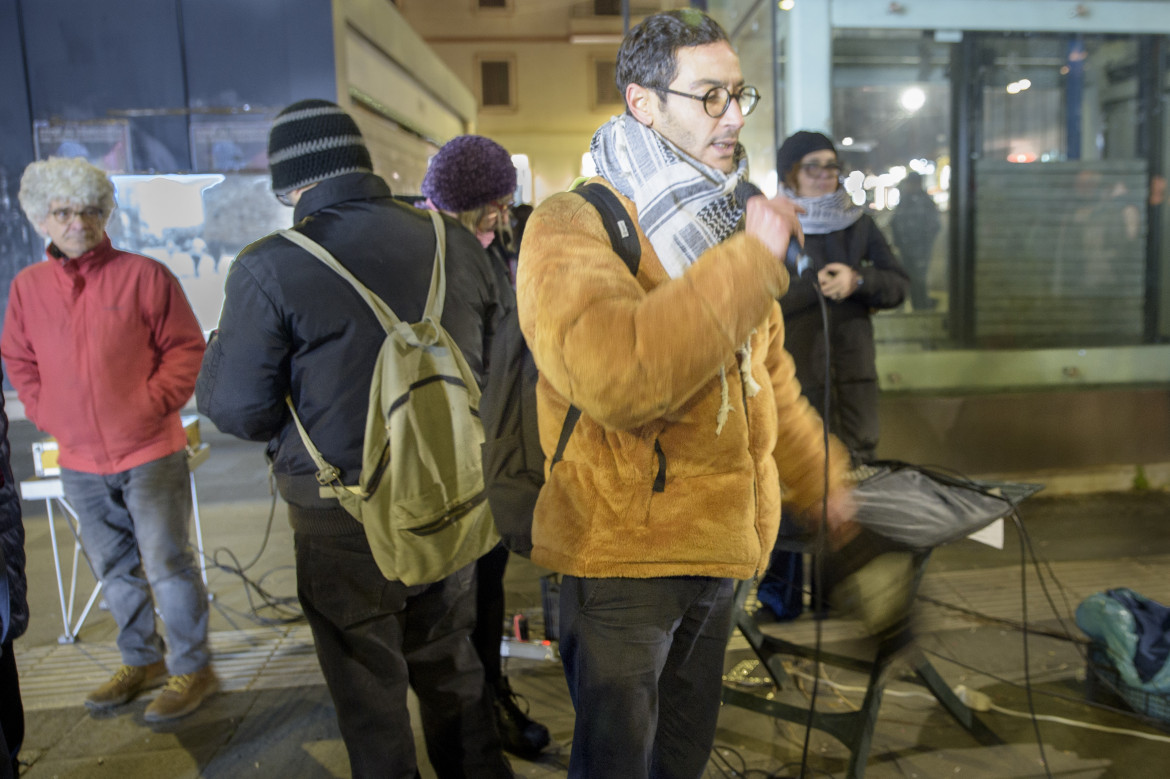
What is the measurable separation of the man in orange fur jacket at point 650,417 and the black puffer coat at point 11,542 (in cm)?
153

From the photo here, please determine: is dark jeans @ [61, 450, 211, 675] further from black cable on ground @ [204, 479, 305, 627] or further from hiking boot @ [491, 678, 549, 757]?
hiking boot @ [491, 678, 549, 757]

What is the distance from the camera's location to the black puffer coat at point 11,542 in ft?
7.20

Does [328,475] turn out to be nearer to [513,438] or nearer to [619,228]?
[513,438]

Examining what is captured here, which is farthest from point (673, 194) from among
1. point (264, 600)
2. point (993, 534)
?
point (264, 600)

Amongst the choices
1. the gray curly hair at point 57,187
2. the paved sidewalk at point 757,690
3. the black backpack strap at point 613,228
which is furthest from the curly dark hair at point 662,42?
the gray curly hair at point 57,187

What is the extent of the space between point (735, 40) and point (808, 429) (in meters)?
5.24

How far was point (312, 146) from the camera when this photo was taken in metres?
2.24

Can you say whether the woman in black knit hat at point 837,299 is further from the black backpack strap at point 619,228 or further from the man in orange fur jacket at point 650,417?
the black backpack strap at point 619,228

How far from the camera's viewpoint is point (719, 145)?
1.60 metres

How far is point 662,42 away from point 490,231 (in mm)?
1927

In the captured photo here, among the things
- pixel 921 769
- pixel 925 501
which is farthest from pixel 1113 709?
pixel 925 501

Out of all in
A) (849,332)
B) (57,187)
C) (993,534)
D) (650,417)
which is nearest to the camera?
(650,417)

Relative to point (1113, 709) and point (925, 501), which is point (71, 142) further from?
point (1113, 709)

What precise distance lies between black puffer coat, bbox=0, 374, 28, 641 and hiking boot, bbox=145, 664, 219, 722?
1.08 m
